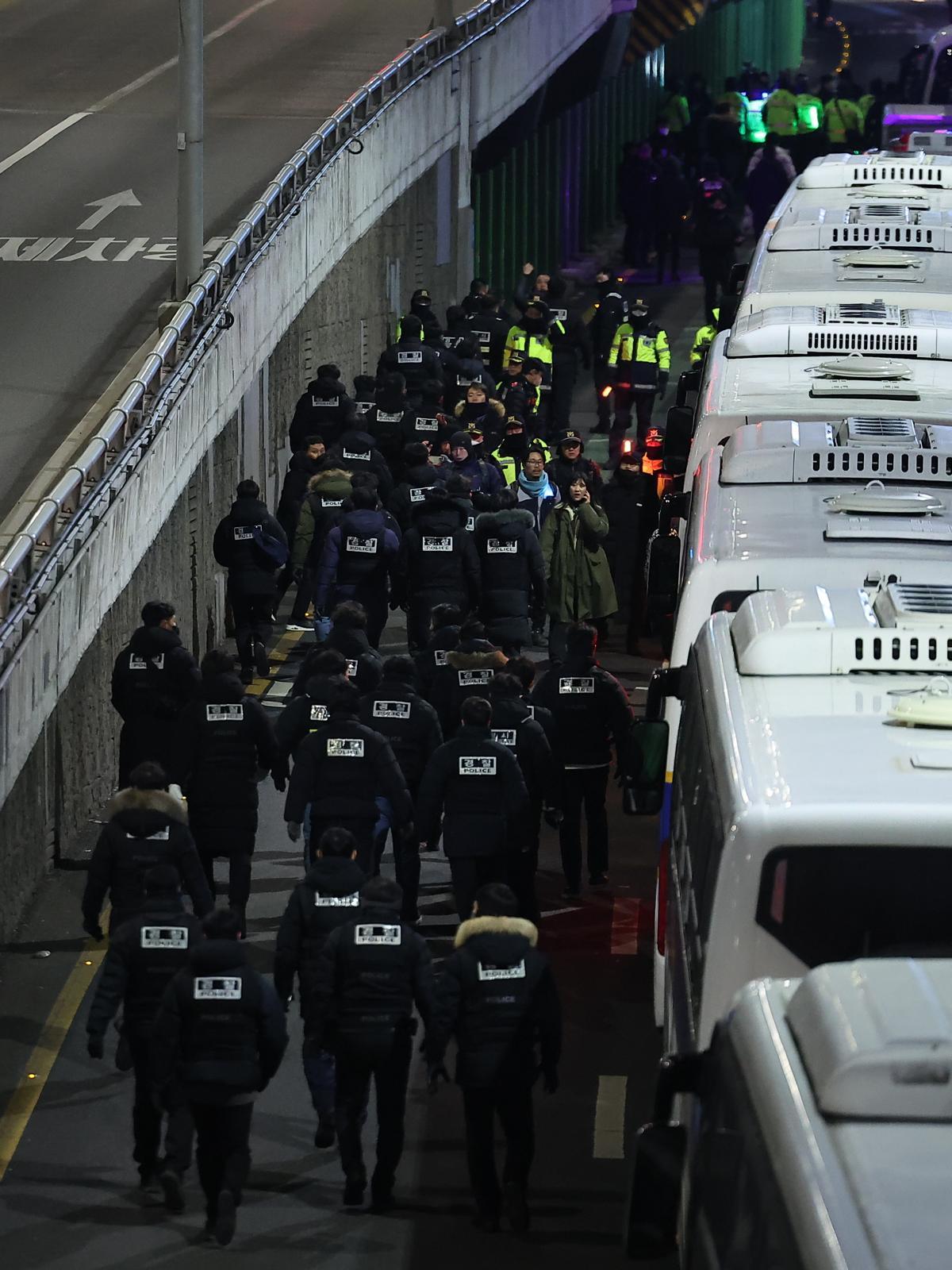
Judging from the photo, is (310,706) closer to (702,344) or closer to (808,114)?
(702,344)

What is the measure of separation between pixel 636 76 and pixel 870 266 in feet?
105

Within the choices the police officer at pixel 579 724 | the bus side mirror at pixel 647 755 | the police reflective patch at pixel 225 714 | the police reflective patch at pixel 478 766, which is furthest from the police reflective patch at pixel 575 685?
the bus side mirror at pixel 647 755

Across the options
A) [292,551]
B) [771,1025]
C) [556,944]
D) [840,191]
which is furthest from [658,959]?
[840,191]

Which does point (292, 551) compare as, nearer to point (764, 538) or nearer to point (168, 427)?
point (168, 427)

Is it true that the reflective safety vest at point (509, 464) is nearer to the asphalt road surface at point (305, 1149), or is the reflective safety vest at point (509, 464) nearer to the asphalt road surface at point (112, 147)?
the asphalt road surface at point (112, 147)

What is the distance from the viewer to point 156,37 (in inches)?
1409

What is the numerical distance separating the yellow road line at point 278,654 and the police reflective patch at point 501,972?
8324mm

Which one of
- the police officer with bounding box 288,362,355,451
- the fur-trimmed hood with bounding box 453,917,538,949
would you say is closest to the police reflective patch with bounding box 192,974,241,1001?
the fur-trimmed hood with bounding box 453,917,538,949

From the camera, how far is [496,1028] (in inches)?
414

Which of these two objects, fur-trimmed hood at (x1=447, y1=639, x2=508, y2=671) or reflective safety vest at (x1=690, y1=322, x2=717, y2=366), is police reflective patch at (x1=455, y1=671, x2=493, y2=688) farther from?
reflective safety vest at (x1=690, y1=322, x2=717, y2=366)

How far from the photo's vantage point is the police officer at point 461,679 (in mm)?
14984

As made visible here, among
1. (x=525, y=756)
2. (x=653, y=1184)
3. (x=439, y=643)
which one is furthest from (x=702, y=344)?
(x=653, y=1184)

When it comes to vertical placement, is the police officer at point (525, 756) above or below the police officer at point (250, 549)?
below

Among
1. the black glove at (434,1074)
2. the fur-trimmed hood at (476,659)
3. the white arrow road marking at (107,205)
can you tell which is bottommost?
the black glove at (434,1074)
